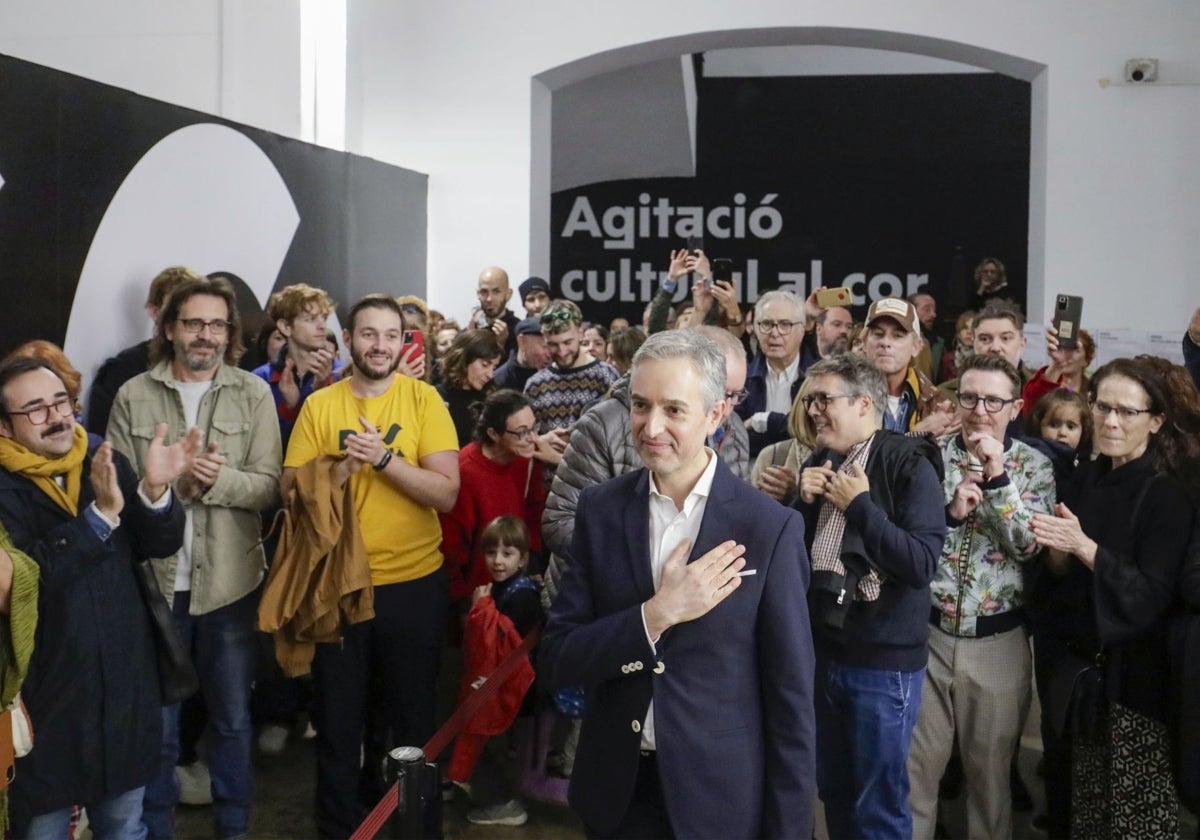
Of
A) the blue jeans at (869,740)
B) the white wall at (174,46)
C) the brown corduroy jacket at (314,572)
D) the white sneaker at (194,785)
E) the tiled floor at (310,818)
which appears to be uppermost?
the white wall at (174,46)

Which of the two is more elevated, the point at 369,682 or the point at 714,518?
the point at 714,518

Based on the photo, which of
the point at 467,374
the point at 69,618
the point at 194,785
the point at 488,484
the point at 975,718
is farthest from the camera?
the point at 467,374

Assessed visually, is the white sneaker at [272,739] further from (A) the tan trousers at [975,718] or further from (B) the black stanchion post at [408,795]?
(B) the black stanchion post at [408,795]

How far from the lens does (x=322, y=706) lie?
3.76 meters

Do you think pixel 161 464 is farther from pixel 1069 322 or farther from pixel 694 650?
pixel 1069 322

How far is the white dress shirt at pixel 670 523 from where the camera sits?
7.11 feet

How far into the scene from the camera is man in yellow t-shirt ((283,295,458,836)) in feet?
12.3

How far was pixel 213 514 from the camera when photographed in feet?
12.0

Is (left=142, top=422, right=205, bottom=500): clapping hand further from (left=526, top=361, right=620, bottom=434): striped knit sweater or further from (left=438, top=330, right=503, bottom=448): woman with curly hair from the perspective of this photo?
(left=438, top=330, right=503, bottom=448): woman with curly hair

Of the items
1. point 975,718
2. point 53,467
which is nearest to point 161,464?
point 53,467

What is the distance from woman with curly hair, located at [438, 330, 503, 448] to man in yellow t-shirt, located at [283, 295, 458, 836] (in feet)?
4.60

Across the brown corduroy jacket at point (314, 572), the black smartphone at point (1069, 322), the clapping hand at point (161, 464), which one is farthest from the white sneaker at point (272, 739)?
the black smartphone at point (1069, 322)

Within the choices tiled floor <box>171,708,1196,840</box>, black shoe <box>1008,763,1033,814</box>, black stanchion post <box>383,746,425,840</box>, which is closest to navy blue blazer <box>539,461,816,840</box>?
black stanchion post <box>383,746,425,840</box>

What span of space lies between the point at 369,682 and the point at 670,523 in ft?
6.50
